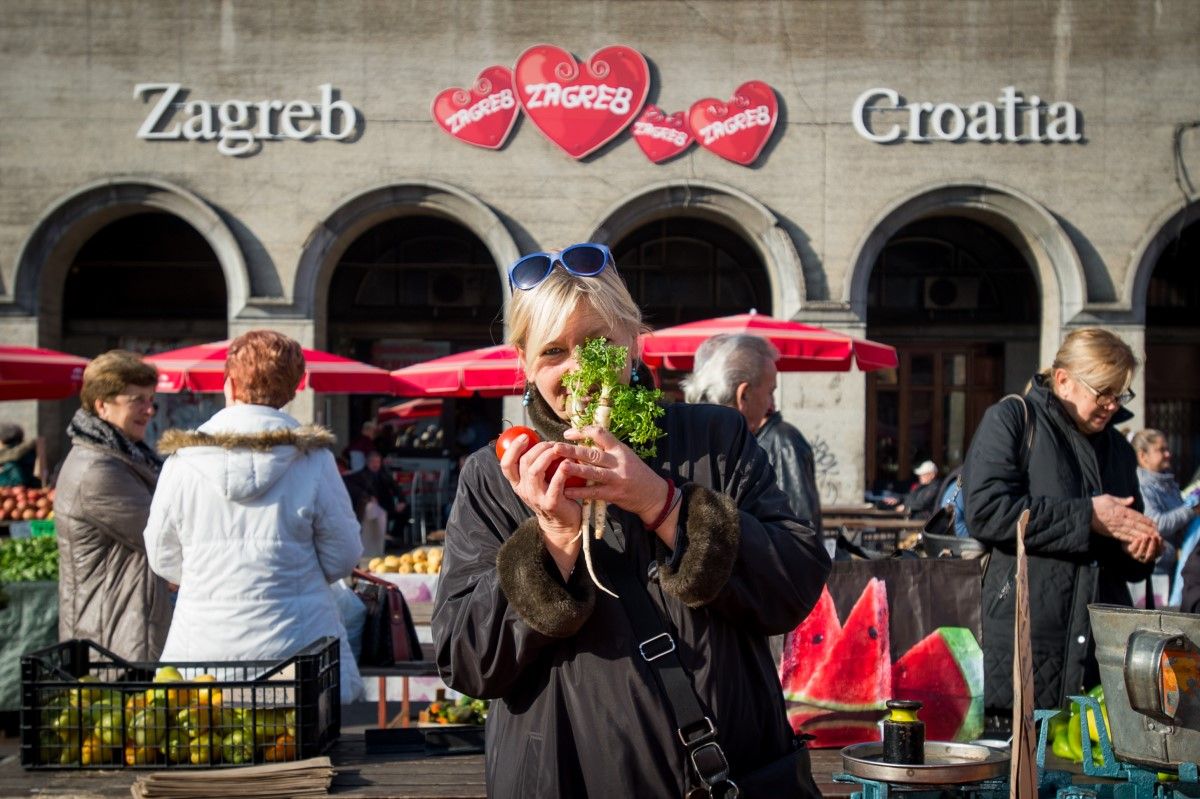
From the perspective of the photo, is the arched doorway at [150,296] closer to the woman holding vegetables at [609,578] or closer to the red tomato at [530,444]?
the woman holding vegetables at [609,578]

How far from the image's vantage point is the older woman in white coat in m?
4.56

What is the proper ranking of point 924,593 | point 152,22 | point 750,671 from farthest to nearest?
point 152,22
point 924,593
point 750,671

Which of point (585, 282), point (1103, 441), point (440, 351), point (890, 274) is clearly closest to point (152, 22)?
point (440, 351)

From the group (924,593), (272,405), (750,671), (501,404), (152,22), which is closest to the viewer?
(750,671)

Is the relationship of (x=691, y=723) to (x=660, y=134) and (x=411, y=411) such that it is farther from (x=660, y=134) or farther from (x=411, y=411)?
(x=411, y=411)

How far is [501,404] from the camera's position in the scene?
19828mm

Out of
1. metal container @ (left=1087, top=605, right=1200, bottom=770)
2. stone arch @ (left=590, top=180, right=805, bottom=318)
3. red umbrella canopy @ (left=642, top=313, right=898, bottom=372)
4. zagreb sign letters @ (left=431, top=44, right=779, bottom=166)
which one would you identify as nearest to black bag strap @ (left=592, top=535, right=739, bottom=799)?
metal container @ (left=1087, top=605, right=1200, bottom=770)

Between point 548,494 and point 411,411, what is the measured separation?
18053mm

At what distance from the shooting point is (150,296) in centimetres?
1988

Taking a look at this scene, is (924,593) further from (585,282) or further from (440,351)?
(440,351)

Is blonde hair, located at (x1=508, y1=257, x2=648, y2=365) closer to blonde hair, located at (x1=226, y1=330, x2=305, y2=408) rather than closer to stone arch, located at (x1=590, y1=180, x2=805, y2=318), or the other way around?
blonde hair, located at (x1=226, y1=330, x2=305, y2=408)

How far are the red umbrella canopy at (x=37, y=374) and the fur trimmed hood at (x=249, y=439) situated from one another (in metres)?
7.39

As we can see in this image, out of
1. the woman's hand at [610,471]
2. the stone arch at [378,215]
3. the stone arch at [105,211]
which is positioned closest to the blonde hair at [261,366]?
the woman's hand at [610,471]

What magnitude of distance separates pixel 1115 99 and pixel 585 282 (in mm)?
16894
